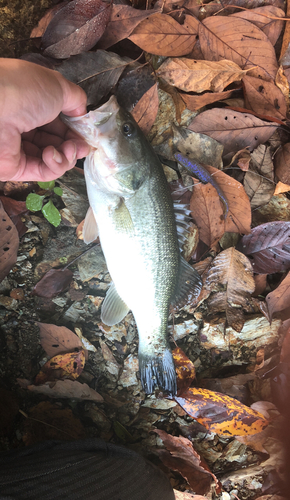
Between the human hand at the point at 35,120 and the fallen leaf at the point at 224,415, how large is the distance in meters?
1.68

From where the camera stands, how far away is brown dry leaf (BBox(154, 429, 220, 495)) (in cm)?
190

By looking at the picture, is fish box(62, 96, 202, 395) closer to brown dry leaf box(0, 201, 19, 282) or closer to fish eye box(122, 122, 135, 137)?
fish eye box(122, 122, 135, 137)

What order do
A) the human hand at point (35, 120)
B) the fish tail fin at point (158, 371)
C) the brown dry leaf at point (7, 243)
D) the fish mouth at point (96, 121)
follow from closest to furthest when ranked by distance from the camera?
the human hand at point (35, 120) < the fish mouth at point (96, 121) < the brown dry leaf at point (7, 243) < the fish tail fin at point (158, 371)

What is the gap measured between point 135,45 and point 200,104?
0.55m

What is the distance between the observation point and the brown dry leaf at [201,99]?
74.0 inches

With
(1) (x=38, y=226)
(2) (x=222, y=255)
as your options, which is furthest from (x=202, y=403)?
(1) (x=38, y=226)

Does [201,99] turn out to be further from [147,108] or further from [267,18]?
[267,18]

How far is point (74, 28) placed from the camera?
1657 mm

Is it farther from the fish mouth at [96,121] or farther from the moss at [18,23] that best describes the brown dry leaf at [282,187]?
the moss at [18,23]

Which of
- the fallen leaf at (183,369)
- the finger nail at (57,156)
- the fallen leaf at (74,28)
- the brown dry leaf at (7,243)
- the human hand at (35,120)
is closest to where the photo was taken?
the human hand at (35,120)

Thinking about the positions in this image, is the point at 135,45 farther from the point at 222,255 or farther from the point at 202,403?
the point at 202,403

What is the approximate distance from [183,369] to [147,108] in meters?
1.75

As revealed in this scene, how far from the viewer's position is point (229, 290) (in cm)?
206

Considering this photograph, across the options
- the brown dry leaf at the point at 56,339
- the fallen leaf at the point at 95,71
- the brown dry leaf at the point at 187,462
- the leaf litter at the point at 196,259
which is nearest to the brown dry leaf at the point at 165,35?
the leaf litter at the point at 196,259
